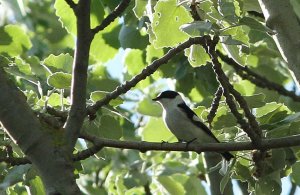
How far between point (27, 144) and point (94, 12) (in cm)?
213

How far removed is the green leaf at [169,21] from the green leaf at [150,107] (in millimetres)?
2267

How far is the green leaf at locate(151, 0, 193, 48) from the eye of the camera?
106 inches

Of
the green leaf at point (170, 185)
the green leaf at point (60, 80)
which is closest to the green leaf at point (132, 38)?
the green leaf at point (170, 185)

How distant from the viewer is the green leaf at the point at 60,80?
9.14 feet

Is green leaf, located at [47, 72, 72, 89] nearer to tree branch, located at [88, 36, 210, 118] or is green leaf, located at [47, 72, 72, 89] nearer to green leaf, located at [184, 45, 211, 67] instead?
tree branch, located at [88, 36, 210, 118]

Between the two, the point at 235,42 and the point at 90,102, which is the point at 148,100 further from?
the point at 235,42

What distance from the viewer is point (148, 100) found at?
521cm

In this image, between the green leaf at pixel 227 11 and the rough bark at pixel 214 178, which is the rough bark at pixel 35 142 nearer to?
the green leaf at pixel 227 11

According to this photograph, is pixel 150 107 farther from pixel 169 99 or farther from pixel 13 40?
pixel 13 40

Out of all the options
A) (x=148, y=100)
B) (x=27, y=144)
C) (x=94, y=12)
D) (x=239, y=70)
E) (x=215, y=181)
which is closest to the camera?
(x=27, y=144)

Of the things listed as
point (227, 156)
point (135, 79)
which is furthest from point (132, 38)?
point (135, 79)

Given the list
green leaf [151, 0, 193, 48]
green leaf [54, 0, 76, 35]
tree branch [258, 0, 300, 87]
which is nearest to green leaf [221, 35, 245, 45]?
tree branch [258, 0, 300, 87]

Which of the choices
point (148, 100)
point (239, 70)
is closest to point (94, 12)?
point (239, 70)

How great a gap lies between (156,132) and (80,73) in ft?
7.69
